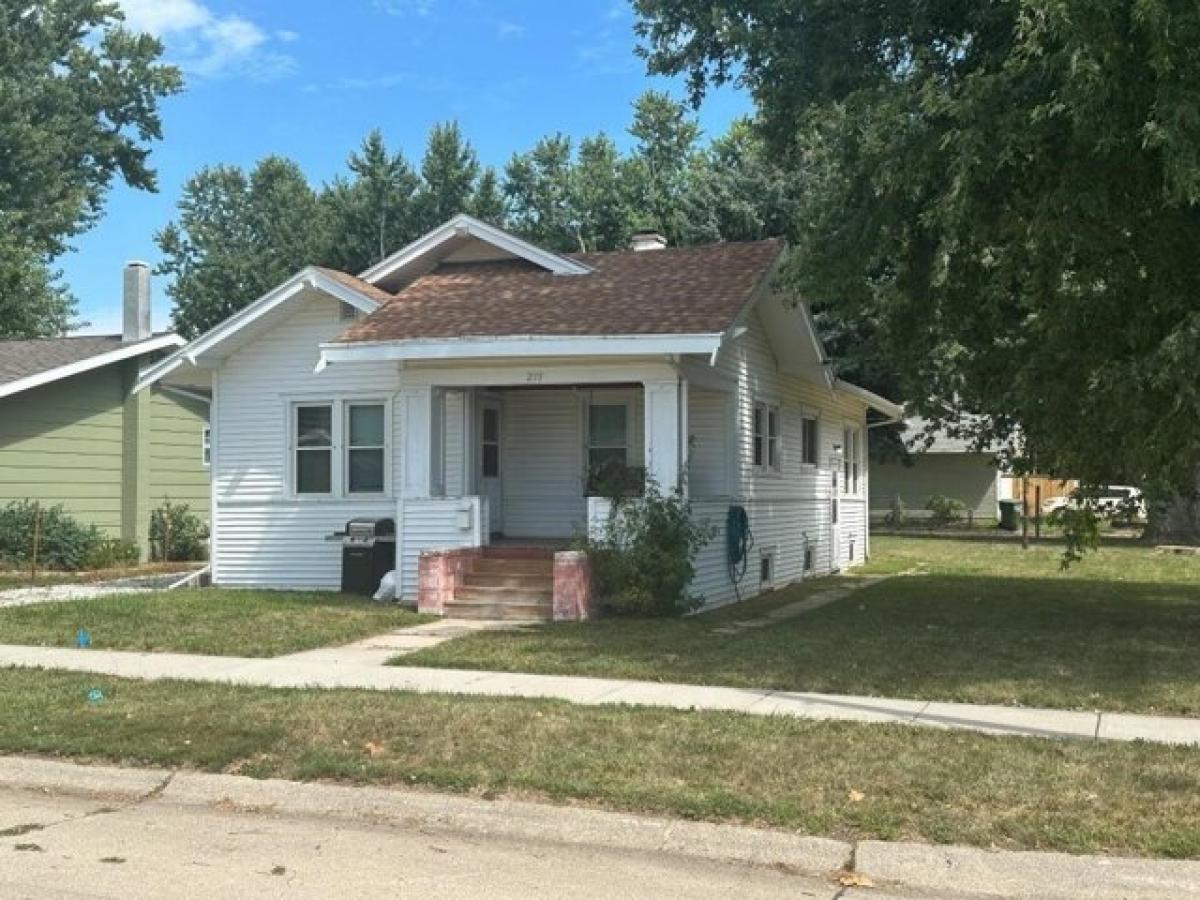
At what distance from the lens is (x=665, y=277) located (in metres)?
16.3

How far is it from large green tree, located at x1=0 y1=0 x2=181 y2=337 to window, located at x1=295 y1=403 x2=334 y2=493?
970 inches

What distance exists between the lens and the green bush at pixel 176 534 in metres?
22.9

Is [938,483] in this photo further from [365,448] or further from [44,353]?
[44,353]

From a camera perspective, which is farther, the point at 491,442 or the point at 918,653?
the point at 491,442

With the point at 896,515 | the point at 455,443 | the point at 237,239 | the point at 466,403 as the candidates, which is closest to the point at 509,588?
the point at 455,443

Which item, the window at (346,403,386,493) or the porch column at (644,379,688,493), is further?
the window at (346,403,386,493)

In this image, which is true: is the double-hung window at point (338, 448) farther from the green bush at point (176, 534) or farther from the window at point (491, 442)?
the green bush at point (176, 534)


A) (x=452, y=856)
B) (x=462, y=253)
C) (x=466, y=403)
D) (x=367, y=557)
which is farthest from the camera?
(x=462, y=253)

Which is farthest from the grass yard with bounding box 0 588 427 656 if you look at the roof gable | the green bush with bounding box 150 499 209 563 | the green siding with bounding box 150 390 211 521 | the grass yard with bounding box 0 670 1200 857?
the green siding with bounding box 150 390 211 521

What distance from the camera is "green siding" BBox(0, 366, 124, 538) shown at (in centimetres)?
2062

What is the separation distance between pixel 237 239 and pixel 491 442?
51665 millimetres

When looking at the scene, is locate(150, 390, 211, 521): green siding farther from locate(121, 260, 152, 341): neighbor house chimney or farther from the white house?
the white house

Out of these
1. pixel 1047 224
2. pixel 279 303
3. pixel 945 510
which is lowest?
pixel 945 510

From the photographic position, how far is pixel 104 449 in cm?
2238
